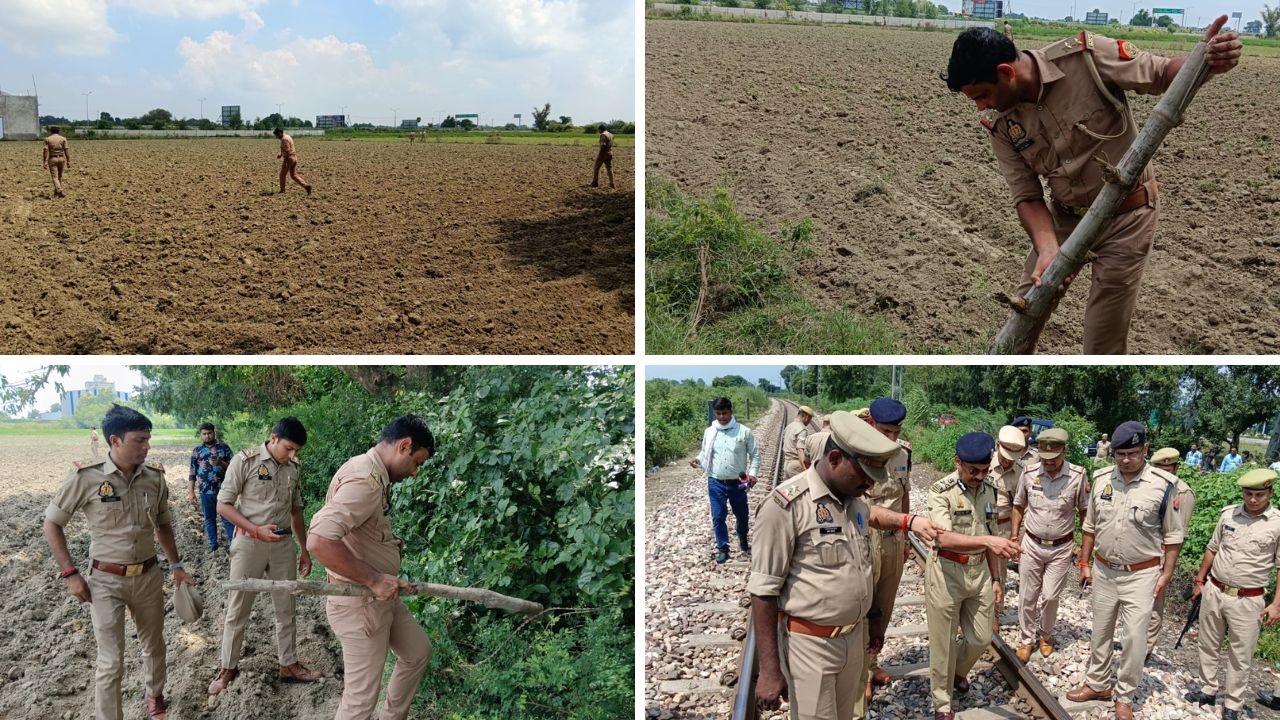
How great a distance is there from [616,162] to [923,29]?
10276 mm

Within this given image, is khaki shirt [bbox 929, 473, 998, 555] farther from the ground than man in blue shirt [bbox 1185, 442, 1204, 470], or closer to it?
farther from the ground

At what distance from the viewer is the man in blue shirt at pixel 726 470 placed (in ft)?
21.6

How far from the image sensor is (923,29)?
71.0ft

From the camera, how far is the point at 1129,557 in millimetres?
4496

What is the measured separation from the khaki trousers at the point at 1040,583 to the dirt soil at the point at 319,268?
3.80m

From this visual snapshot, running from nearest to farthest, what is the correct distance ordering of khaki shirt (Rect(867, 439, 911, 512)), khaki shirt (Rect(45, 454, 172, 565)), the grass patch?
khaki shirt (Rect(45, 454, 172, 565)) → khaki shirt (Rect(867, 439, 911, 512)) → the grass patch

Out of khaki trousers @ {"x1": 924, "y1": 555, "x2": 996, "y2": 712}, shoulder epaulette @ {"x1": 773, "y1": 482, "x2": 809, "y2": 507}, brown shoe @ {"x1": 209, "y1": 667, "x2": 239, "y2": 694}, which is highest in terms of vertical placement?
shoulder epaulette @ {"x1": 773, "y1": 482, "x2": 809, "y2": 507}

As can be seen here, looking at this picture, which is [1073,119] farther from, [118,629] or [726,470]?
[118,629]

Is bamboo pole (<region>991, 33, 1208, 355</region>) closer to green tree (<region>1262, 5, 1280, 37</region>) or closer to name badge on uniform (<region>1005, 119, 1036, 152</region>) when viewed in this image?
name badge on uniform (<region>1005, 119, 1036, 152</region>)

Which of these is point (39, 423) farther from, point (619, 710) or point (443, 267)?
point (619, 710)

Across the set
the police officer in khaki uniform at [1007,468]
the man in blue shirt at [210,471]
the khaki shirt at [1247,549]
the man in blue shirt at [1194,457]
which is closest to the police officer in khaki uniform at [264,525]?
the man in blue shirt at [210,471]

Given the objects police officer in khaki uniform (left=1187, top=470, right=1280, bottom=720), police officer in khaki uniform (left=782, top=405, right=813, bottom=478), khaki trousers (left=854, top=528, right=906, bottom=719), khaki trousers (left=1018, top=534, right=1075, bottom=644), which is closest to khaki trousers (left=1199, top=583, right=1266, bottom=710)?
police officer in khaki uniform (left=1187, top=470, right=1280, bottom=720)

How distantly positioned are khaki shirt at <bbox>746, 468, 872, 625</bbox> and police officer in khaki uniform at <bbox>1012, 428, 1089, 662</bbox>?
253 centimetres

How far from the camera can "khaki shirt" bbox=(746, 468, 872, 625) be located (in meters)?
3.14
